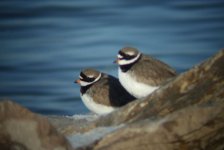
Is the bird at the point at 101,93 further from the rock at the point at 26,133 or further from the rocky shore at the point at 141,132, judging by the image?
the rock at the point at 26,133

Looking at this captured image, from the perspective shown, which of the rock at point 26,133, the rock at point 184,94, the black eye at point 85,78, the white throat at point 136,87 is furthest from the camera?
the black eye at point 85,78

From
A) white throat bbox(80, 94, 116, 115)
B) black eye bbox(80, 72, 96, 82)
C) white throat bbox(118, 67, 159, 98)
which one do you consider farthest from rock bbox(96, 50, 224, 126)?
black eye bbox(80, 72, 96, 82)

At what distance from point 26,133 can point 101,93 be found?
3748 millimetres

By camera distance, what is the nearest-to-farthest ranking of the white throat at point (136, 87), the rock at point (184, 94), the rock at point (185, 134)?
the rock at point (185, 134), the rock at point (184, 94), the white throat at point (136, 87)

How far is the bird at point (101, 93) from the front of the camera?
37.4ft

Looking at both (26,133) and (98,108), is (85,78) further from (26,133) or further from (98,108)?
(26,133)

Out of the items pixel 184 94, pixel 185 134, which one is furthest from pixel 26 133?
pixel 184 94

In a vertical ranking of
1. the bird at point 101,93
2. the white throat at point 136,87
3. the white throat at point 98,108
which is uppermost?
the white throat at point 136,87

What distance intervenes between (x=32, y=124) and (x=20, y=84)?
13.7 meters

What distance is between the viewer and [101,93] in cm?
1160

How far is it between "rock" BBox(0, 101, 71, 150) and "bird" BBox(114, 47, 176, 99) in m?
2.79

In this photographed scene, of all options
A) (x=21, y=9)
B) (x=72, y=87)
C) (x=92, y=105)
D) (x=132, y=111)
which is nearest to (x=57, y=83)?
(x=72, y=87)

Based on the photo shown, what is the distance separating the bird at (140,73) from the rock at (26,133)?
279 cm

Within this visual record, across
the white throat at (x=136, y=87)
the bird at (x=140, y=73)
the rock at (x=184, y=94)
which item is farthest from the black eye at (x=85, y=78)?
the rock at (x=184, y=94)
